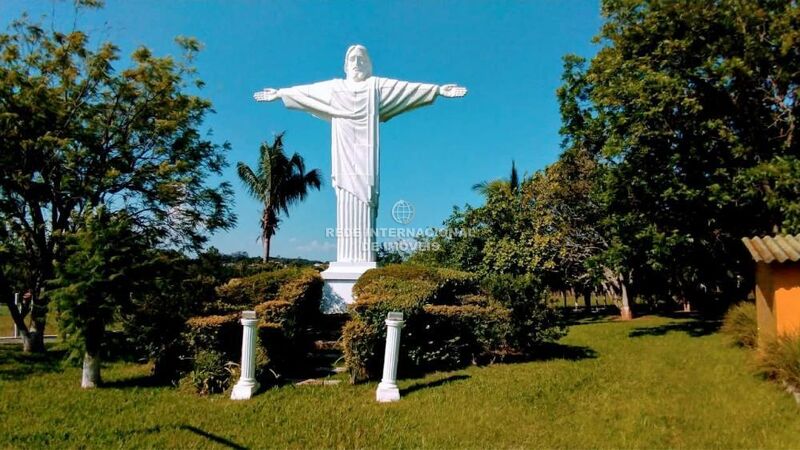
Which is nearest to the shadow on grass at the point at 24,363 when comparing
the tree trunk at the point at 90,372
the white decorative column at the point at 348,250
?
the tree trunk at the point at 90,372

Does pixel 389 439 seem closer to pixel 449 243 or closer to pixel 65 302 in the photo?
pixel 65 302

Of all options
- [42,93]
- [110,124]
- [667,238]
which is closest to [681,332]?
[667,238]

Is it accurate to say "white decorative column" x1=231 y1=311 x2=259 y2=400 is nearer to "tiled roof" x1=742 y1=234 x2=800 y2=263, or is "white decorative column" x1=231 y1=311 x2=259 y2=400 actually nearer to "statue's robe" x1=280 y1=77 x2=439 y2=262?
"statue's robe" x1=280 y1=77 x2=439 y2=262

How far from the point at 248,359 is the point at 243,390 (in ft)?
1.26

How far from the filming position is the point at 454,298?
906 cm

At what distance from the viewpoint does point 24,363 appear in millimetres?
9375

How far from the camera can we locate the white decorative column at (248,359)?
645 cm

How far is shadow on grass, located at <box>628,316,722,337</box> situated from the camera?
12219mm

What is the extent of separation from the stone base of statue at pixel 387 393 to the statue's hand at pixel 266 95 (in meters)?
7.33

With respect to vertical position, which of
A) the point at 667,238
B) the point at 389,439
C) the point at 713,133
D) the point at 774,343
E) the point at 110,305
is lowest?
the point at 389,439

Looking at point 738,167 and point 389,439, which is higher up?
point 738,167

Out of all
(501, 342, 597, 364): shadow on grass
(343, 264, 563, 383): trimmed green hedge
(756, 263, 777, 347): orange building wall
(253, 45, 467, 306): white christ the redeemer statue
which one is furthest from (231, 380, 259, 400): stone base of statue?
(756, 263, 777, 347): orange building wall

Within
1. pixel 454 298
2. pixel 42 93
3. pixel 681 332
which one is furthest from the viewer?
pixel 681 332

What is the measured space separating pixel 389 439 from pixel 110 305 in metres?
4.41
